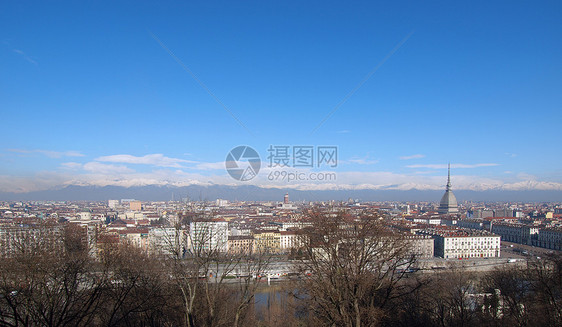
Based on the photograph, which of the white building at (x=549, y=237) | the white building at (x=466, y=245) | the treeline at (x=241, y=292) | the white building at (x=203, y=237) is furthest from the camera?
the white building at (x=549, y=237)

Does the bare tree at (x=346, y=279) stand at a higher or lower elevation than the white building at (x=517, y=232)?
higher

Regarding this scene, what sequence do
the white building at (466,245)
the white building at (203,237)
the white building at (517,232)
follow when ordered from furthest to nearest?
the white building at (517,232) → the white building at (466,245) → the white building at (203,237)

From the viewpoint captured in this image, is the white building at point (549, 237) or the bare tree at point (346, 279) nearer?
the bare tree at point (346, 279)

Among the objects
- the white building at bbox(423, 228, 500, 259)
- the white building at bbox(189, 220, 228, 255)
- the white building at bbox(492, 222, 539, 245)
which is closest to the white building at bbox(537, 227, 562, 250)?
the white building at bbox(492, 222, 539, 245)

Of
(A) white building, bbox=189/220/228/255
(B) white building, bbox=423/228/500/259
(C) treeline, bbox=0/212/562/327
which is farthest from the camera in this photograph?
(B) white building, bbox=423/228/500/259

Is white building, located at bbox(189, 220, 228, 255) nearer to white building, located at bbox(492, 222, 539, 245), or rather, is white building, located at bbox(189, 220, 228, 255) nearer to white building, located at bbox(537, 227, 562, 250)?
white building, located at bbox(537, 227, 562, 250)

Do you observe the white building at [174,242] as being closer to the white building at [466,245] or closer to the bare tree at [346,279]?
the bare tree at [346,279]

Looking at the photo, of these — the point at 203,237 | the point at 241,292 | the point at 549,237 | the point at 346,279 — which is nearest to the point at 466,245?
the point at 549,237

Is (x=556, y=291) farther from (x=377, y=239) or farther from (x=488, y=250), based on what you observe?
(x=488, y=250)

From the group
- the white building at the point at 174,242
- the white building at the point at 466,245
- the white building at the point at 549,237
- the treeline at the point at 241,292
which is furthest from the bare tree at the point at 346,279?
the white building at the point at 549,237

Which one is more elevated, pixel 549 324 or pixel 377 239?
pixel 377 239

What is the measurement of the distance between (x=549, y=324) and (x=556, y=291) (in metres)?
2.47

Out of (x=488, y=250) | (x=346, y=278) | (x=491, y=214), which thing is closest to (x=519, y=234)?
(x=488, y=250)

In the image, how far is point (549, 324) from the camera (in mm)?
5914
